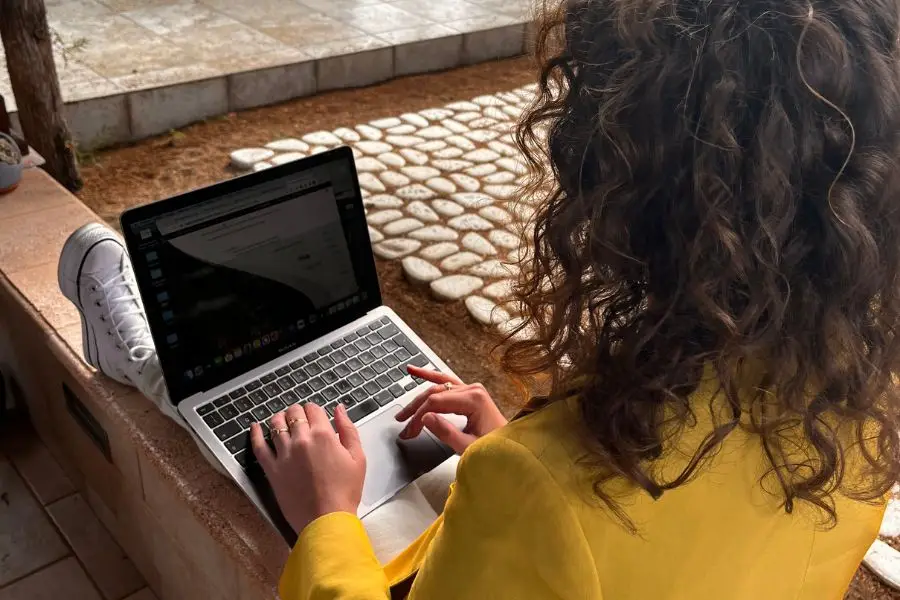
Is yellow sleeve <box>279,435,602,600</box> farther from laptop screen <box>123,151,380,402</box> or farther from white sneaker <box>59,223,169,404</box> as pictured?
white sneaker <box>59,223,169,404</box>

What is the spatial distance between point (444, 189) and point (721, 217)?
2881 mm

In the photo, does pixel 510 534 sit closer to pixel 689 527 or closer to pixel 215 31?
pixel 689 527

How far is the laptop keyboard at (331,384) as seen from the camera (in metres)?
1.34

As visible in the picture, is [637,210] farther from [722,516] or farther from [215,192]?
[215,192]

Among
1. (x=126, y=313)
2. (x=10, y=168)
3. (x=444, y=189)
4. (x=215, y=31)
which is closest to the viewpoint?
(x=126, y=313)

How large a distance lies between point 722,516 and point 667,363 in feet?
0.61

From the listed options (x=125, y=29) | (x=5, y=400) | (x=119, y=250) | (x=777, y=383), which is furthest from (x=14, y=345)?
(x=125, y=29)

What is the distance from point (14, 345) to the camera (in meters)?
2.08

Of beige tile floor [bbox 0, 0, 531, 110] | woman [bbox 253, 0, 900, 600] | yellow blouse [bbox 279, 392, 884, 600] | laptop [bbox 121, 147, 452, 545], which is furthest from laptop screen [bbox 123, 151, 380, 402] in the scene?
beige tile floor [bbox 0, 0, 531, 110]

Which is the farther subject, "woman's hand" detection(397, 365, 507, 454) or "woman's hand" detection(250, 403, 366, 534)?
"woman's hand" detection(397, 365, 507, 454)

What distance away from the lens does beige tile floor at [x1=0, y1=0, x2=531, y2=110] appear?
13.5ft

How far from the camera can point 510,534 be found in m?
0.75

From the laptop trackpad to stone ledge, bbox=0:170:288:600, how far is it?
167 mm

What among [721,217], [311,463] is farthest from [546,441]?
[311,463]
